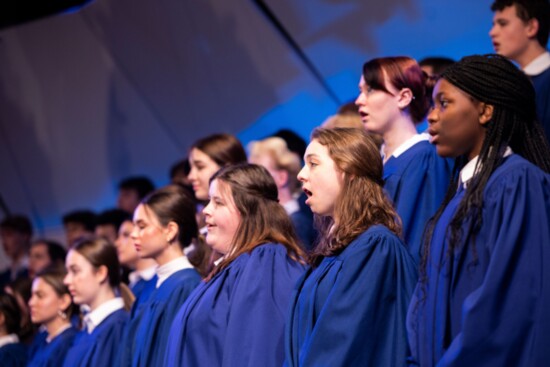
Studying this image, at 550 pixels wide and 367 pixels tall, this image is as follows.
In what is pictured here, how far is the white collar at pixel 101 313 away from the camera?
5203mm

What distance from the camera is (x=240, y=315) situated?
3.58 meters

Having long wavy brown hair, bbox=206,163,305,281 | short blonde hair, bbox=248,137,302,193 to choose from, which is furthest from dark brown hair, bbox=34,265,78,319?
long wavy brown hair, bbox=206,163,305,281

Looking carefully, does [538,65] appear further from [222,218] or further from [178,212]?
[178,212]

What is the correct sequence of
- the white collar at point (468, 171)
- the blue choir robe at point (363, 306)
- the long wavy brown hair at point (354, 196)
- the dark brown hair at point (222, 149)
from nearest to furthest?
the white collar at point (468, 171) → the blue choir robe at point (363, 306) → the long wavy brown hair at point (354, 196) → the dark brown hair at point (222, 149)

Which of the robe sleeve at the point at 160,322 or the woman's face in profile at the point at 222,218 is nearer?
the woman's face in profile at the point at 222,218

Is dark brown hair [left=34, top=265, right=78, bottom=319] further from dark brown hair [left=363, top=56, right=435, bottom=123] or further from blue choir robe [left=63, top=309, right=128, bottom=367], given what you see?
dark brown hair [left=363, top=56, right=435, bottom=123]

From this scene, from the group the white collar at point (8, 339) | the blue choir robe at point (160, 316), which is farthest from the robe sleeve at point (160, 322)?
the white collar at point (8, 339)

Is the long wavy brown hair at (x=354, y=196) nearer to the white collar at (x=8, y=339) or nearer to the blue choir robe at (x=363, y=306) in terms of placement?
the blue choir robe at (x=363, y=306)

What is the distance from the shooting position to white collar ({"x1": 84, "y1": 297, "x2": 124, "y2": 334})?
17.1ft

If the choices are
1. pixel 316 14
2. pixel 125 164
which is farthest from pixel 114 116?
pixel 316 14

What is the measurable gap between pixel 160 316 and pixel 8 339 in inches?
84.9

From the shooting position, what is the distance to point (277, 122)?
690 cm

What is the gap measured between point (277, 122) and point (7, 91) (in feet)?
12.5

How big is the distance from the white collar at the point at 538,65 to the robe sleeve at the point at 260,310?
5.81 ft
